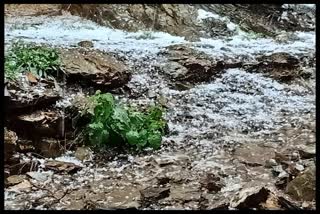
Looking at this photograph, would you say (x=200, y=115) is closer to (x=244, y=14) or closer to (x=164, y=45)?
(x=164, y=45)

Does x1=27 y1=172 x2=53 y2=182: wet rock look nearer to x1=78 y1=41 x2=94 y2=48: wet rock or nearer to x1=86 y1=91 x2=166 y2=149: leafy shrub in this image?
x1=86 y1=91 x2=166 y2=149: leafy shrub

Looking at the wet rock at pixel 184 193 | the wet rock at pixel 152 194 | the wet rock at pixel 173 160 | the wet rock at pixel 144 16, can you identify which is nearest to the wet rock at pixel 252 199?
the wet rock at pixel 184 193

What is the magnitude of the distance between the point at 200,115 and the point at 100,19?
4.05m

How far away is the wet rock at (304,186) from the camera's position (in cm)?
325

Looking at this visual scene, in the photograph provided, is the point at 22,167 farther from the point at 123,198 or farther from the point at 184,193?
the point at 184,193

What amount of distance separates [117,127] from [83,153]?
16.0 inches

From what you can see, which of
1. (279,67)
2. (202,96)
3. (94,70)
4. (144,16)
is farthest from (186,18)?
(94,70)

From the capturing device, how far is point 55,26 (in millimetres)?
7887

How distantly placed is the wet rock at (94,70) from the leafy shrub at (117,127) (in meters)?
0.62

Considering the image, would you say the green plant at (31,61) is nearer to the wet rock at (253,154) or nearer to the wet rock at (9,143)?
Result: the wet rock at (9,143)

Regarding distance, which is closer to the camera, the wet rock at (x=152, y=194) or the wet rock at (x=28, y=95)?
the wet rock at (x=152, y=194)

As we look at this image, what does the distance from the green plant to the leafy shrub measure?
70cm

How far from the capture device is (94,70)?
5.16 metres
